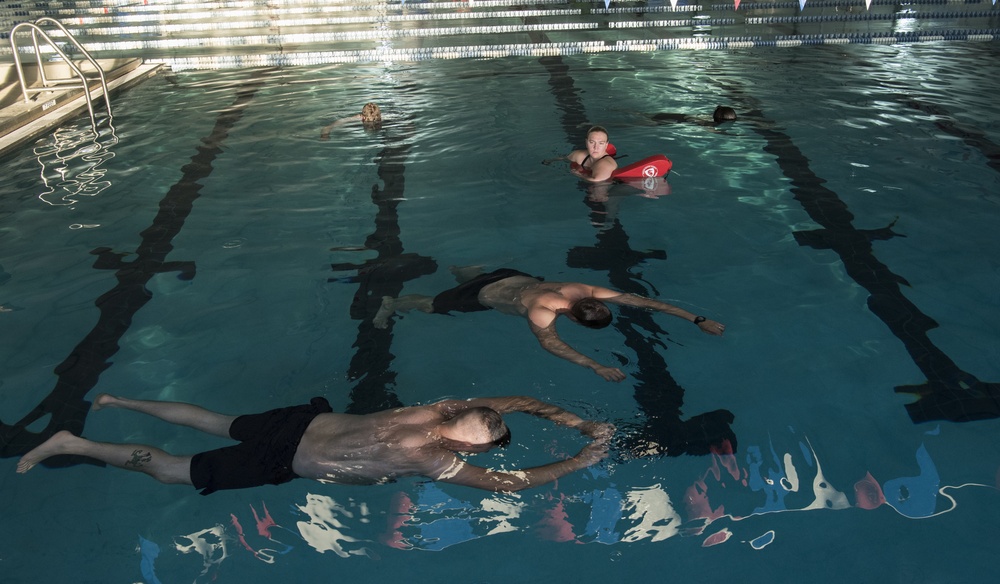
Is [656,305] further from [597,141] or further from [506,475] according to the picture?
[597,141]

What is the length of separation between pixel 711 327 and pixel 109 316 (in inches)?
132

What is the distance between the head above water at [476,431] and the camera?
290cm

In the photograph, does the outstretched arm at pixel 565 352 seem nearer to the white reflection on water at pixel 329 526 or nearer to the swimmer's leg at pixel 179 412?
the white reflection on water at pixel 329 526

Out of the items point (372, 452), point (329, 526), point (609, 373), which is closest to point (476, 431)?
point (372, 452)

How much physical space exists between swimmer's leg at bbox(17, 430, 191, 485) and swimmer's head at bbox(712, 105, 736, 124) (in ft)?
18.8

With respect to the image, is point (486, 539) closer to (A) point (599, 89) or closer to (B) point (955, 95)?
(A) point (599, 89)

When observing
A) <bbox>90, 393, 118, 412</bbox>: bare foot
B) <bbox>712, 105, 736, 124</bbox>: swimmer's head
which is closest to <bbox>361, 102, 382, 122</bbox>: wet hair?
<bbox>712, 105, 736, 124</bbox>: swimmer's head

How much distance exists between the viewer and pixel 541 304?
385cm

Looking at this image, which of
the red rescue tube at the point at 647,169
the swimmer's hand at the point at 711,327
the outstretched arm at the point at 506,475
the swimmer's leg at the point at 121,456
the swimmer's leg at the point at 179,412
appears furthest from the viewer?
the red rescue tube at the point at 647,169

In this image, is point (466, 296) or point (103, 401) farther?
point (466, 296)

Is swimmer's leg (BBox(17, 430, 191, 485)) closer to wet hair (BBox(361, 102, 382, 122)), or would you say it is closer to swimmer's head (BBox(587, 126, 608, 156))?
swimmer's head (BBox(587, 126, 608, 156))

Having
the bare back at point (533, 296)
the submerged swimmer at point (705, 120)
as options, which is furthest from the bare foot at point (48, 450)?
the submerged swimmer at point (705, 120)

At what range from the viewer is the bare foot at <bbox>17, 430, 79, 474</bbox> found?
10.3ft

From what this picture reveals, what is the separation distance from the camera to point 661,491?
2951 millimetres
